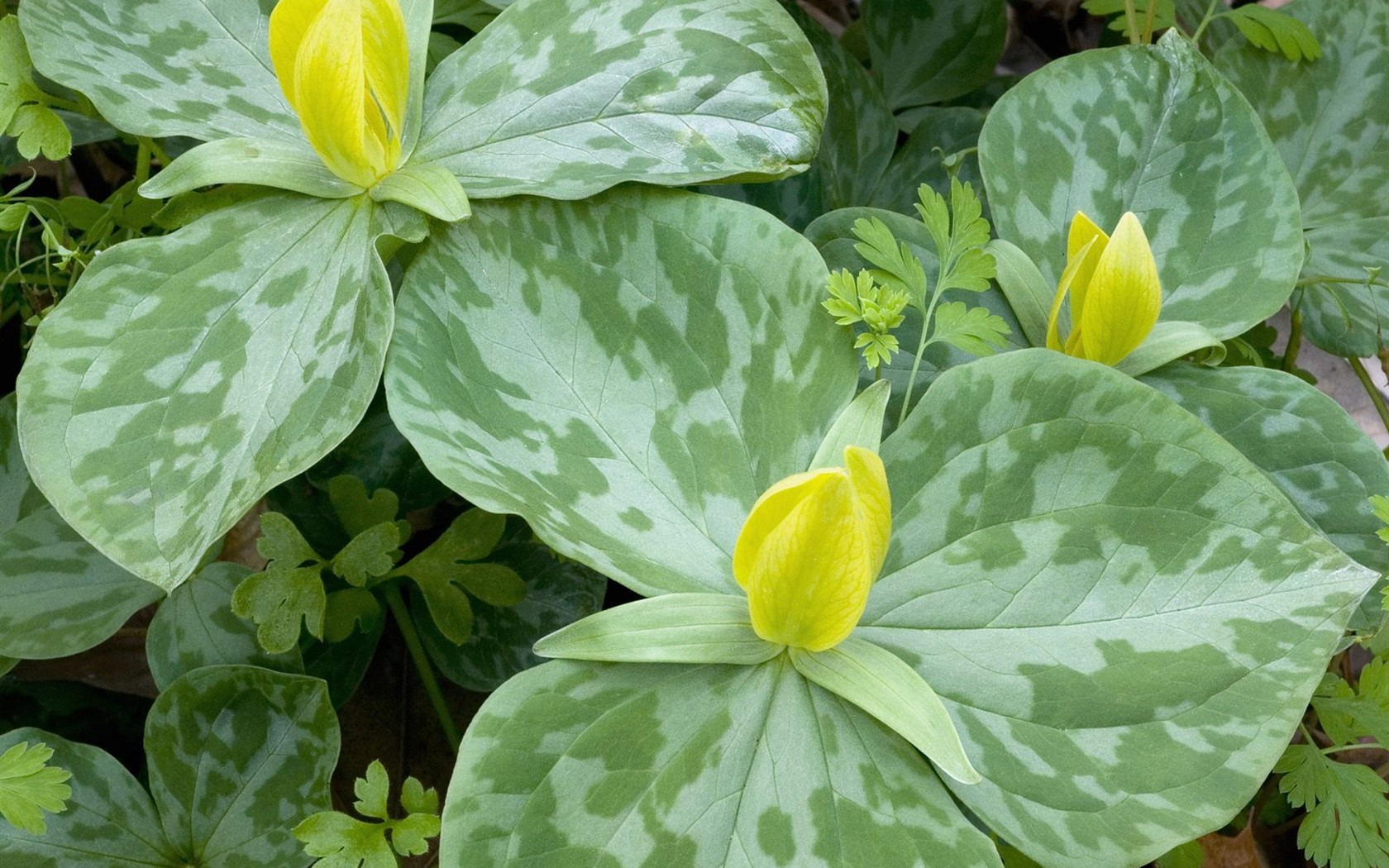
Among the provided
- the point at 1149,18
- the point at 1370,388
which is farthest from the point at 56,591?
the point at 1370,388

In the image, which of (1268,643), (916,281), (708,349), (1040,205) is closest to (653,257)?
(708,349)

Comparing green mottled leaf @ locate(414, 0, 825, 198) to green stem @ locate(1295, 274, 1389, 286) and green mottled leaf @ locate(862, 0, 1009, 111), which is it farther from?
green mottled leaf @ locate(862, 0, 1009, 111)

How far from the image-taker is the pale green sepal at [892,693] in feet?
2.16

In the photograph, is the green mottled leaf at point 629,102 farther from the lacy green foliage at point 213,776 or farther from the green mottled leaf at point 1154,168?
the lacy green foliage at point 213,776

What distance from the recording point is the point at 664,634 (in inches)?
27.6

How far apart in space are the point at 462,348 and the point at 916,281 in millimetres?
373

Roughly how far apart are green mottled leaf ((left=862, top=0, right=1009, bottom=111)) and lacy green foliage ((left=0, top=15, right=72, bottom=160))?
1048 mm

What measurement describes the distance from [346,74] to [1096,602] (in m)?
0.66

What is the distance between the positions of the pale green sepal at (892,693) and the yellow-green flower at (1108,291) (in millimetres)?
326

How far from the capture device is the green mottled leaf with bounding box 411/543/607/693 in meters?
1.13

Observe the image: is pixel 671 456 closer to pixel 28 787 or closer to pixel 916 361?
pixel 916 361

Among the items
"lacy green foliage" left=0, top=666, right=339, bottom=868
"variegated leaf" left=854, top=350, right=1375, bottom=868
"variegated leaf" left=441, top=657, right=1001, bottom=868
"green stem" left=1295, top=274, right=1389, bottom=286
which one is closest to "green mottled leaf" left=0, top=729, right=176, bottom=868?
"lacy green foliage" left=0, top=666, right=339, bottom=868

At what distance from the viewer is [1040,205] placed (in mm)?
980

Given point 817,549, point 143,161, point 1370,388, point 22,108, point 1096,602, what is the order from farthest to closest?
1. point 1370,388
2. point 143,161
3. point 22,108
4. point 1096,602
5. point 817,549
